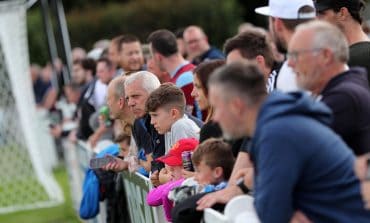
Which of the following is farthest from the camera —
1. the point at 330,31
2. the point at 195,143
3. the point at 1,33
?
the point at 1,33

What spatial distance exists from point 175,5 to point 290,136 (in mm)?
37628

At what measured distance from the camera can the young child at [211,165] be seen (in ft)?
21.4

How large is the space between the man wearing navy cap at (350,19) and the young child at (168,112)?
1.54m

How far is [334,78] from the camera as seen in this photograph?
18.2ft

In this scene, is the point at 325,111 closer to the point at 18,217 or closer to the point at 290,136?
the point at 290,136

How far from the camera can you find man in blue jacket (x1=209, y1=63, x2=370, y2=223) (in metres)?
4.93

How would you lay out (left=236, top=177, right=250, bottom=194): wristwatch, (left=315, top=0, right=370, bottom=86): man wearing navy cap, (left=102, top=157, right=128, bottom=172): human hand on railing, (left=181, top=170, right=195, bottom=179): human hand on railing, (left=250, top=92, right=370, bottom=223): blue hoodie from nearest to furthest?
(left=250, top=92, right=370, bottom=223): blue hoodie, (left=236, top=177, right=250, bottom=194): wristwatch, (left=315, top=0, right=370, bottom=86): man wearing navy cap, (left=181, top=170, right=195, bottom=179): human hand on railing, (left=102, top=157, right=128, bottom=172): human hand on railing

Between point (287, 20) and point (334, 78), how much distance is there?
0.84 meters

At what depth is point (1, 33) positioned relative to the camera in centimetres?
1973

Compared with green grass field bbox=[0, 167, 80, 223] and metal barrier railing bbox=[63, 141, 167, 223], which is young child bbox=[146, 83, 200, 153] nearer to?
metal barrier railing bbox=[63, 141, 167, 223]

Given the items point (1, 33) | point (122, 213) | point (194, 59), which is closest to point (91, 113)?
point (194, 59)

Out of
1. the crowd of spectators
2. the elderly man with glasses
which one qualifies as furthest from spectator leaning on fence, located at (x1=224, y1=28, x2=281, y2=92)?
the elderly man with glasses

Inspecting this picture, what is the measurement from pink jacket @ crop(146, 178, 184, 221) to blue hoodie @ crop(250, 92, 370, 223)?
7.07 ft

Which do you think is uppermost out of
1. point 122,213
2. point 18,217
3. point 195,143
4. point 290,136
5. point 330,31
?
point 330,31
